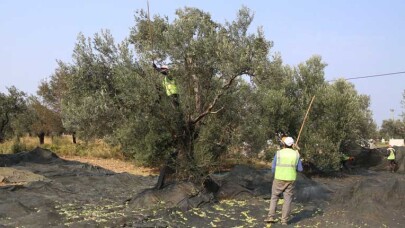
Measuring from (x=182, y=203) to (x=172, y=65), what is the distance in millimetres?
3271

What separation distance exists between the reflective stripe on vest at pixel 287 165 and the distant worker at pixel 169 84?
2.85m

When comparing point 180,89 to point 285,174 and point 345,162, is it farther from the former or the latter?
point 345,162

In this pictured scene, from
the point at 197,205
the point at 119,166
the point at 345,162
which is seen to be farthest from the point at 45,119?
the point at 197,205

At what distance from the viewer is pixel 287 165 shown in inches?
343

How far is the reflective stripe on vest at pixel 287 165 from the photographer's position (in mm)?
8703

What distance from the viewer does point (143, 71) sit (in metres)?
10.1

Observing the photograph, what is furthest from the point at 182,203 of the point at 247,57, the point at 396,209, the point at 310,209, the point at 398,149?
the point at 398,149

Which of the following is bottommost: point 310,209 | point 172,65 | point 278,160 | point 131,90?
point 310,209

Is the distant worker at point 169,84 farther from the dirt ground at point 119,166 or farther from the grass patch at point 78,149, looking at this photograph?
the grass patch at point 78,149

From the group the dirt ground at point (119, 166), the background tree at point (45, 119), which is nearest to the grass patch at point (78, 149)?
the dirt ground at point (119, 166)

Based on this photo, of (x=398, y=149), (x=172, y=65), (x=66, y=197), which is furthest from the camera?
(x=398, y=149)

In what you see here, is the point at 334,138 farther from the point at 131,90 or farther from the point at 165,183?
the point at 131,90

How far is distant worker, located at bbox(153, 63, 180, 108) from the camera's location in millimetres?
10031

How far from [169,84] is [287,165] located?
3.34m
